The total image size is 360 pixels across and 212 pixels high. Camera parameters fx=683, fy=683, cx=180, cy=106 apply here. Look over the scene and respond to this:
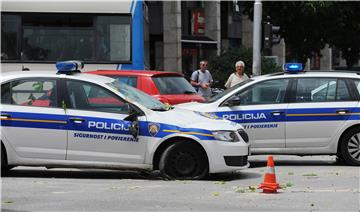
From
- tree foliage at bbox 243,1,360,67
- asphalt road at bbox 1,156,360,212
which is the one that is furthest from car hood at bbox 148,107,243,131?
tree foliage at bbox 243,1,360,67

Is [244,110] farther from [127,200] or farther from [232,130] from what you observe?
[127,200]

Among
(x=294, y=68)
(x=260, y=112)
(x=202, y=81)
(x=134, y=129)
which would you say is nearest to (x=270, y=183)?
(x=134, y=129)

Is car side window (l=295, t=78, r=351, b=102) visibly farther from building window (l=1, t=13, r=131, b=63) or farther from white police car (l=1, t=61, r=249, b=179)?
building window (l=1, t=13, r=131, b=63)

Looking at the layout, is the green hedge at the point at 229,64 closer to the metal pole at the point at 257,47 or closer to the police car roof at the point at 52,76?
the metal pole at the point at 257,47

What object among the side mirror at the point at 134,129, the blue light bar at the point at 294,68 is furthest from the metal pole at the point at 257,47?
the side mirror at the point at 134,129

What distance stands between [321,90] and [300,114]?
0.58 meters

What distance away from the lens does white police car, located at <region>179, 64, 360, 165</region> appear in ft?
36.1

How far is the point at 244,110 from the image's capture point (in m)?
11.1

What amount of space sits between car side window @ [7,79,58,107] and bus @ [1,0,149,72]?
18.3 feet

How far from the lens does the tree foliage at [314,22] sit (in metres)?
29.0

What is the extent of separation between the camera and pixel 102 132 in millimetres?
9305

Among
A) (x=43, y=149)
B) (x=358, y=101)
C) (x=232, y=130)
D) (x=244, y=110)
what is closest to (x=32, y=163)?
(x=43, y=149)

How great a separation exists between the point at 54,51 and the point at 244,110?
587 cm

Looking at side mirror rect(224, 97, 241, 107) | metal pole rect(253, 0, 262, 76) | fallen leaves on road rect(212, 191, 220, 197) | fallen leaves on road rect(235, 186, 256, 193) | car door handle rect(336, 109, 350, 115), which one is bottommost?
→ fallen leaves on road rect(235, 186, 256, 193)
